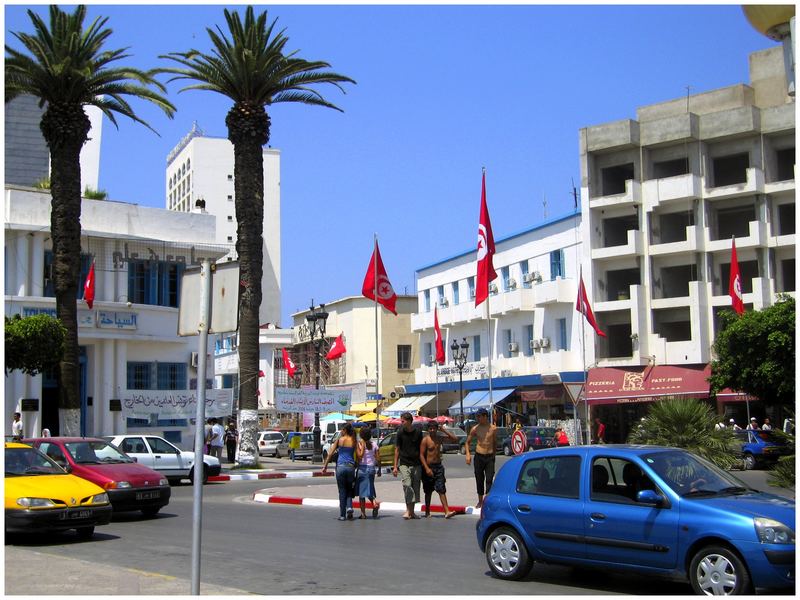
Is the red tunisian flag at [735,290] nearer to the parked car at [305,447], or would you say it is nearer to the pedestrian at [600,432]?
the pedestrian at [600,432]

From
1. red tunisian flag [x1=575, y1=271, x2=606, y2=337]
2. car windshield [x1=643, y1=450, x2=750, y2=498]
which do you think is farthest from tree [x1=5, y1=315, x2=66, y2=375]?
car windshield [x1=643, y1=450, x2=750, y2=498]

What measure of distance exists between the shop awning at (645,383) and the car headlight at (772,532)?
37944 millimetres

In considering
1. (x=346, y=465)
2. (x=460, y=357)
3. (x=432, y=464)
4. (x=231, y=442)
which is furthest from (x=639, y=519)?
(x=460, y=357)

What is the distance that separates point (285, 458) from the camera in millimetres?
49594

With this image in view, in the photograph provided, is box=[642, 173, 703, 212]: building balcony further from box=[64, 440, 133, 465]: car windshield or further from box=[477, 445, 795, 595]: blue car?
box=[477, 445, 795, 595]: blue car

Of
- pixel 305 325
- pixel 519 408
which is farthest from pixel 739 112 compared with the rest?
pixel 305 325

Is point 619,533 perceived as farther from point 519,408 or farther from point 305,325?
point 305,325

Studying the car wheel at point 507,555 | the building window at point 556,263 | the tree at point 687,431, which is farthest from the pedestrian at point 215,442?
the building window at point 556,263

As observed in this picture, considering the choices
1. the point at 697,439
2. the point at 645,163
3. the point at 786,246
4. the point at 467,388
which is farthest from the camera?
the point at 467,388

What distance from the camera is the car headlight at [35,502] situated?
13977mm

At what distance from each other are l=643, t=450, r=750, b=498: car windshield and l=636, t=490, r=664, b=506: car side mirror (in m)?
0.20

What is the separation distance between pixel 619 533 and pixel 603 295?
144 ft

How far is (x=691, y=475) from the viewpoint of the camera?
9891 millimetres

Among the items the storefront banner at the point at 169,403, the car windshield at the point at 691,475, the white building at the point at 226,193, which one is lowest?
the car windshield at the point at 691,475
